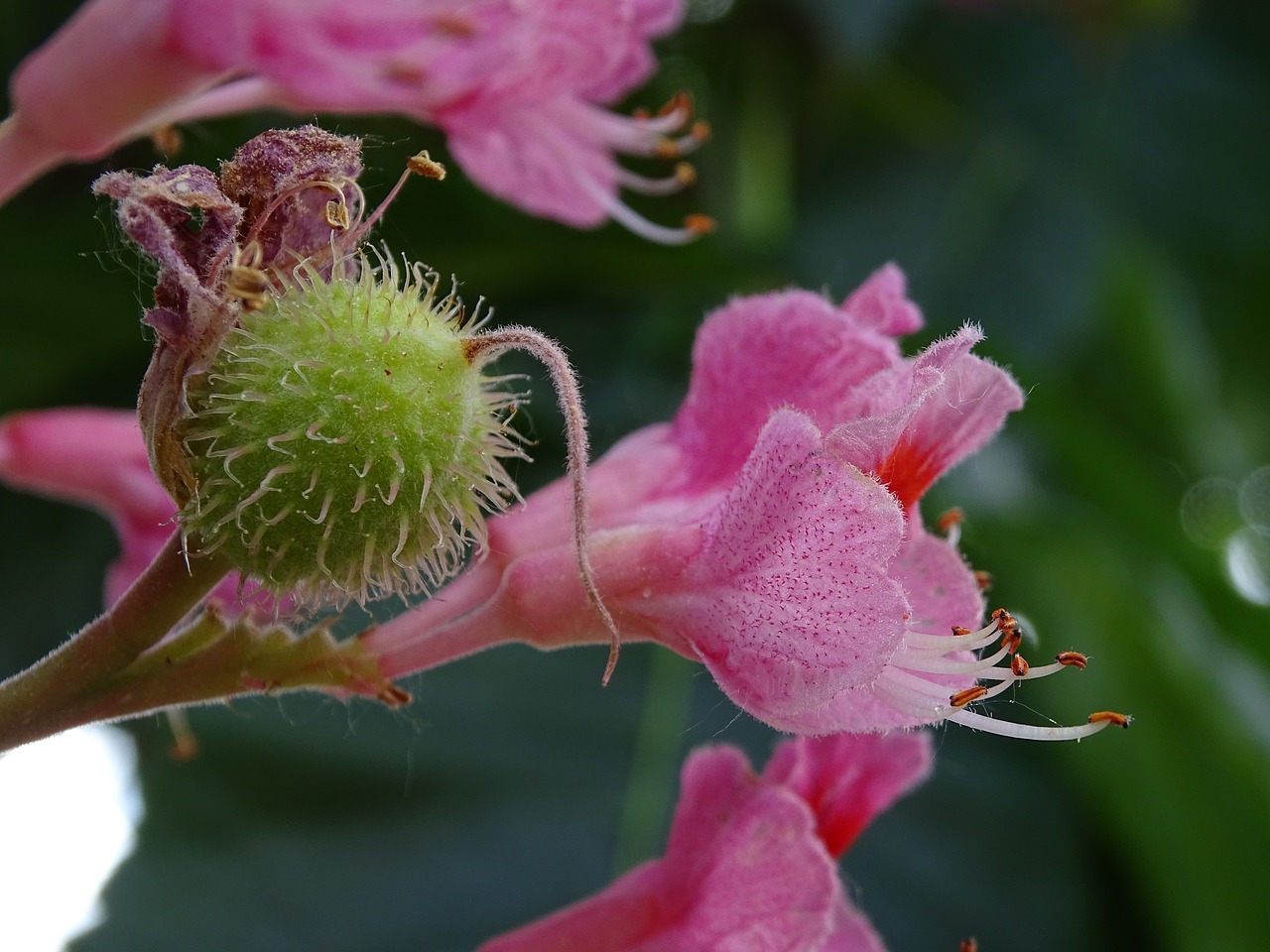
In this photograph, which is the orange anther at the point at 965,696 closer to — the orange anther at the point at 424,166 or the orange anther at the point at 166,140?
the orange anther at the point at 424,166

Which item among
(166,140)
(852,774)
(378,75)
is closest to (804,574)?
(852,774)

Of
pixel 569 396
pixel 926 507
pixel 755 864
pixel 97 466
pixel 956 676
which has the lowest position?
pixel 926 507

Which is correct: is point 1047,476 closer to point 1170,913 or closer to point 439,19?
point 1170,913

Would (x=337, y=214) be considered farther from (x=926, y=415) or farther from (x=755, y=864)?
(x=755, y=864)

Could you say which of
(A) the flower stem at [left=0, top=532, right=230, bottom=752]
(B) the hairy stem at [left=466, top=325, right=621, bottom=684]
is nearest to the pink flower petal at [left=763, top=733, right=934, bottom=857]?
(B) the hairy stem at [left=466, top=325, right=621, bottom=684]

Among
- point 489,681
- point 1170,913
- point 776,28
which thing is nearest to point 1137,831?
point 1170,913

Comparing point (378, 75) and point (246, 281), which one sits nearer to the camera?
point (246, 281)

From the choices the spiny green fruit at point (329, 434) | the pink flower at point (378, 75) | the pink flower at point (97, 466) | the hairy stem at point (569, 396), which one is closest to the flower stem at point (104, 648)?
the spiny green fruit at point (329, 434)

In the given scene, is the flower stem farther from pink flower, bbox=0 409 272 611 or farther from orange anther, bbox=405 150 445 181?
pink flower, bbox=0 409 272 611
